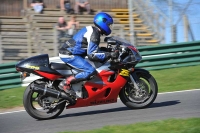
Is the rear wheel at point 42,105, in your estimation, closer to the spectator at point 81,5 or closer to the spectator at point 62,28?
the spectator at point 62,28

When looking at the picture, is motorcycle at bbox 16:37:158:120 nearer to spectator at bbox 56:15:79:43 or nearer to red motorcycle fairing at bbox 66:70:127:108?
red motorcycle fairing at bbox 66:70:127:108

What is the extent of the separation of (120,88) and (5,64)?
554cm

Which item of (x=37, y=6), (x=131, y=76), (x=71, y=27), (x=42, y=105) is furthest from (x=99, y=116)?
(x=37, y=6)

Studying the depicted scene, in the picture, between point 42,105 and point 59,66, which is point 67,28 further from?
point 42,105

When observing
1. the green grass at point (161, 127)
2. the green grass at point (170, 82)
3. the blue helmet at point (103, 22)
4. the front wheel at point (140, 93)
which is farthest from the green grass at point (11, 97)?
the green grass at point (161, 127)

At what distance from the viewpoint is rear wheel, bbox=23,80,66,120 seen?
26.2ft

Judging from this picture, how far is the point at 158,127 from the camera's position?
666cm

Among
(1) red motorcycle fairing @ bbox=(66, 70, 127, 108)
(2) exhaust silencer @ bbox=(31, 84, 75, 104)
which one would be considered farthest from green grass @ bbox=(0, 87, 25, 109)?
(1) red motorcycle fairing @ bbox=(66, 70, 127, 108)

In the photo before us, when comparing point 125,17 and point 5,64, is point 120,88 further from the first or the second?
point 125,17

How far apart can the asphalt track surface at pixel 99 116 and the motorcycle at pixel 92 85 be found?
0.23m

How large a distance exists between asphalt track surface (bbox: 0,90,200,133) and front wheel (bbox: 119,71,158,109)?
0.13 metres

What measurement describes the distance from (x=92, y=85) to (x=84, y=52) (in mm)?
581

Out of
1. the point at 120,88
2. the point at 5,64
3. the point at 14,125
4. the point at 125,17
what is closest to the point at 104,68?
the point at 120,88

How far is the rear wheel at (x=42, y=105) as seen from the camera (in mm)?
8000
